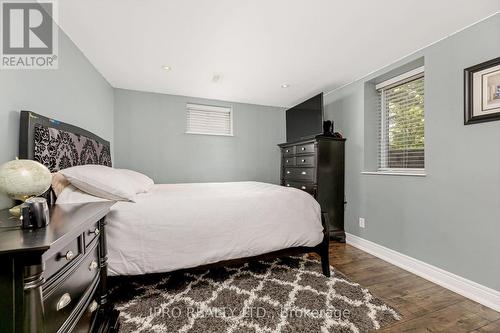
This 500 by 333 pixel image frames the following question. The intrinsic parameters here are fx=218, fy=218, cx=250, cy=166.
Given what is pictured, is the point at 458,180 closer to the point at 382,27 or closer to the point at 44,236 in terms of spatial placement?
the point at 382,27

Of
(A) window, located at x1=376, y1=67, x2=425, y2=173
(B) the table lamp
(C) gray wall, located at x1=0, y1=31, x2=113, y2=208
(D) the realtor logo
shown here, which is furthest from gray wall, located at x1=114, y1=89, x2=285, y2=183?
(B) the table lamp

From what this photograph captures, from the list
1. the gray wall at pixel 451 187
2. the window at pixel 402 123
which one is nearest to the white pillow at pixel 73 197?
the gray wall at pixel 451 187

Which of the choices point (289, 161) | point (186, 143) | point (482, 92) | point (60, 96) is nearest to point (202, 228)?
point (60, 96)

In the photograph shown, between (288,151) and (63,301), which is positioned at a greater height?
(288,151)

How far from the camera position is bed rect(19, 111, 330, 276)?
61.2 inches

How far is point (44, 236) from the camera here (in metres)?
0.70

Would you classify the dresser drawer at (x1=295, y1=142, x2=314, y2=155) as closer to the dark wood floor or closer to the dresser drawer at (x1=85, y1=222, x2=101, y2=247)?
the dark wood floor

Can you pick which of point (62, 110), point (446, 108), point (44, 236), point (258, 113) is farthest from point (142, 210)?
point (258, 113)

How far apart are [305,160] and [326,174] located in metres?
0.36

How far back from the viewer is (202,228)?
176cm

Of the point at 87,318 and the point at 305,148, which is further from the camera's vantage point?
the point at 305,148

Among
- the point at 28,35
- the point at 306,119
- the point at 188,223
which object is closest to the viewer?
the point at 28,35

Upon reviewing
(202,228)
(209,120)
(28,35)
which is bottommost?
(202,228)

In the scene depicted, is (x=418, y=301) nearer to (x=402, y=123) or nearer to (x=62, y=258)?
(x=402, y=123)
